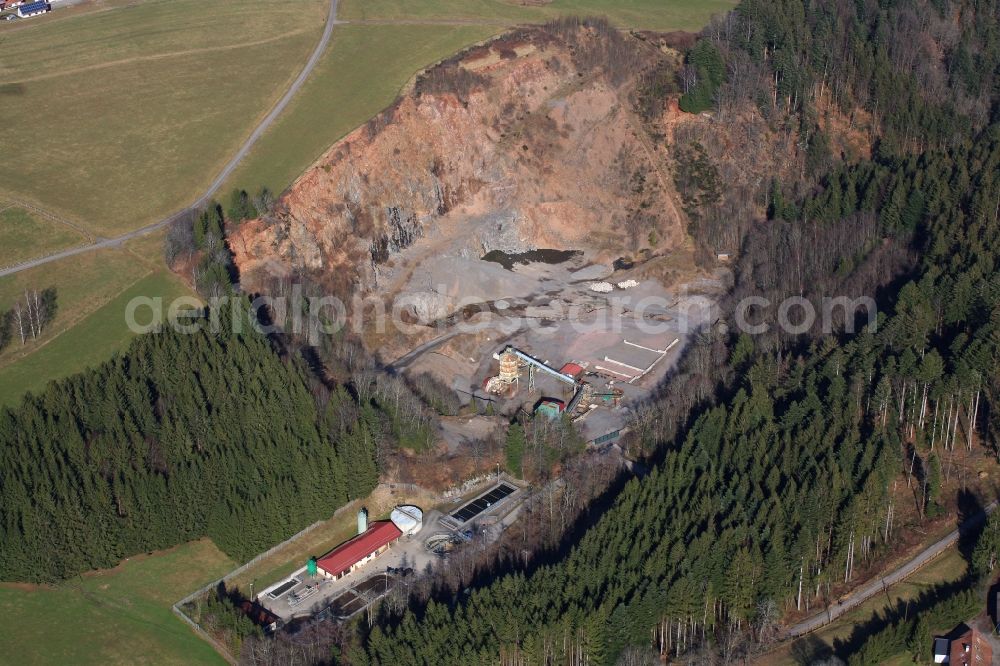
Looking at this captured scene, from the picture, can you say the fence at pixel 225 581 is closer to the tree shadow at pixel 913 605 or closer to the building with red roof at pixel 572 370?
the building with red roof at pixel 572 370

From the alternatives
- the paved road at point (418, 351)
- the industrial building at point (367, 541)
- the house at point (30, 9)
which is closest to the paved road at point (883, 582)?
the industrial building at point (367, 541)

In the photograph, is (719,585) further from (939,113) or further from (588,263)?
(939,113)

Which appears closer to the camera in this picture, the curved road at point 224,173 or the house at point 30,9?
the curved road at point 224,173

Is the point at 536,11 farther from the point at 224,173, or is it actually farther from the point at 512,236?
the point at 224,173

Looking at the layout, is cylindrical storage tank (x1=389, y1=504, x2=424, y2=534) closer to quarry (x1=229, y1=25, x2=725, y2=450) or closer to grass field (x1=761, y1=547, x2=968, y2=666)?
quarry (x1=229, y1=25, x2=725, y2=450)

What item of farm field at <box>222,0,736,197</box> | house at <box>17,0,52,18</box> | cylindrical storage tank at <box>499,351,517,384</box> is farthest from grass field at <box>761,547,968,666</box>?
house at <box>17,0,52,18</box>

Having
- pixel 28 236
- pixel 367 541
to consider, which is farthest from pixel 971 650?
pixel 28 236

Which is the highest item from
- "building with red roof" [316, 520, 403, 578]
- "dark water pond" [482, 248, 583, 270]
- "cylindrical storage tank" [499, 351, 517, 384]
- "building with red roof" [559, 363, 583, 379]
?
"dark water pond" [482, 248, 583, 270]
